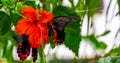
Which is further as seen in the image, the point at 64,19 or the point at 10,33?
the point at 10,33

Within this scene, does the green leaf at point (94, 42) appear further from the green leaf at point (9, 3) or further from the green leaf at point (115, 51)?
the green leaf at point (9, 3)

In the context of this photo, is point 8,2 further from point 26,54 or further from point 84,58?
point 84,58

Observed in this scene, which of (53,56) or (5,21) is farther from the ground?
(5,21)

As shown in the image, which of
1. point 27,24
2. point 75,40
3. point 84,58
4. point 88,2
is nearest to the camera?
point 27,24

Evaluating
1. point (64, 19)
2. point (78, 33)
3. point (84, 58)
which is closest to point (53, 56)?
point (84, 58)

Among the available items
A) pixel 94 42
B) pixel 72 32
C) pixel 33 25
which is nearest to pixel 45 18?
pixel 33 25

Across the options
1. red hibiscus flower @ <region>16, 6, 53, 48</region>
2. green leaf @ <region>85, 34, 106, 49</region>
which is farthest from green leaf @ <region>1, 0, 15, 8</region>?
green leaf @ <region>85, 34, 106, 49</region>

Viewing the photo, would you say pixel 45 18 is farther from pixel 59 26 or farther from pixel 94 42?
pixel 94 42

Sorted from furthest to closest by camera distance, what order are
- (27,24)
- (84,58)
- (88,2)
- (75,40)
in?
1. (84,58)
2. (88,2)
3. (75,40)
4. (27,24)
